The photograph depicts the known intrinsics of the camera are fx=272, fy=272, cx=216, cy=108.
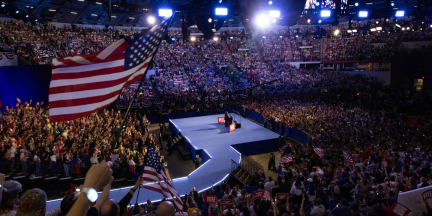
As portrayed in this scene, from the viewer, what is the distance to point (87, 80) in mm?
4426

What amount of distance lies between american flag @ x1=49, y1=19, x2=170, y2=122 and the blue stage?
7.00m

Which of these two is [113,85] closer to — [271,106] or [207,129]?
[207,129]

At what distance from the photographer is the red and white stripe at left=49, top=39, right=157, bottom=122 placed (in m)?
4.24

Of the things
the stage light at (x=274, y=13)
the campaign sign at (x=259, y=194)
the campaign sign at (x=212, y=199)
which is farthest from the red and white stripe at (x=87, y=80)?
the stage light at (x=274, y=13)

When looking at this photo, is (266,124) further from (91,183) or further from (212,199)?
(91,183)

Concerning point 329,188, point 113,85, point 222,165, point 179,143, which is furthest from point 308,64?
point 113,85

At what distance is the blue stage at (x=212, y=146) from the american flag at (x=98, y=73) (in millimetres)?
7002

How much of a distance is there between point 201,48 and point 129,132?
29.8 meters

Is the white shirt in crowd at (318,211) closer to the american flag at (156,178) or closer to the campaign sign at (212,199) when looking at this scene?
the campaign sign at (212,199)

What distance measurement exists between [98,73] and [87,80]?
0.68 ft

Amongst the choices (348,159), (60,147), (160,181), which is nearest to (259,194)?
(160,181)

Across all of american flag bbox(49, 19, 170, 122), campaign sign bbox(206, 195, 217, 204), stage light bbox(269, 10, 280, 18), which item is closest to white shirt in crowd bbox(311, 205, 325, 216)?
campaign sign bbox(206, 195, 217, 204)

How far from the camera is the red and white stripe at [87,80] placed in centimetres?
424

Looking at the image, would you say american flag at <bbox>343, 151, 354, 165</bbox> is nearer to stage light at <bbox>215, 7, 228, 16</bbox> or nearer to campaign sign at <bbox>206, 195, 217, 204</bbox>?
campaign sign at <bbox>206, 195, 217, 204</bbox>
